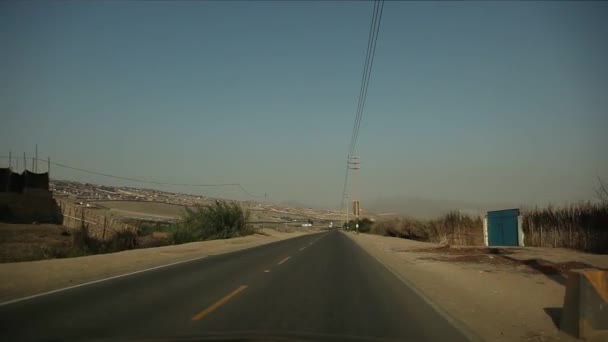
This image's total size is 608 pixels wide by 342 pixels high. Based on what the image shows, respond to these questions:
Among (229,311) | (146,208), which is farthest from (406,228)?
(229,311)

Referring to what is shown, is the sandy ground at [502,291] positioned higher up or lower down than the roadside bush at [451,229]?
lower down

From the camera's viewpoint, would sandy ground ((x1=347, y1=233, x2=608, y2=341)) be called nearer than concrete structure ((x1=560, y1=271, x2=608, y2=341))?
No

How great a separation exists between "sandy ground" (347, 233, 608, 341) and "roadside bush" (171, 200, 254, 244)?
27.6m

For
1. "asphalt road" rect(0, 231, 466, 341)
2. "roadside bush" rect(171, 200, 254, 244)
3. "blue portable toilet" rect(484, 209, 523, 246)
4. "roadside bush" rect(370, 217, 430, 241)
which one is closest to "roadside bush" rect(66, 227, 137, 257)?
"roadside bush" rect(171, 200, 254, 244)

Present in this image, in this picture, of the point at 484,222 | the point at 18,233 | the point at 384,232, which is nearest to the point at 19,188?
the point at 18,233

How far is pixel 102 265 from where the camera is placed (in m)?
19.3

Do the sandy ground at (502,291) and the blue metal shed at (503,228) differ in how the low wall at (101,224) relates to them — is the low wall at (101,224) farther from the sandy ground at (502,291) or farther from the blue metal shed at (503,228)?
the blue metal shed at (503,228)

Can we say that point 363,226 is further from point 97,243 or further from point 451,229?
point 97,243

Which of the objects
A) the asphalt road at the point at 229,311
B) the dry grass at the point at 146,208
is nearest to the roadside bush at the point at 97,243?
the asphalt road at the point at 229,311

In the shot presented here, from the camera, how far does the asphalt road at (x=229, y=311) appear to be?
7.81m

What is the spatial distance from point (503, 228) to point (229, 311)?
93.0 feet

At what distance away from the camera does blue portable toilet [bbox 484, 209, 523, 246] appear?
3148 centimetres

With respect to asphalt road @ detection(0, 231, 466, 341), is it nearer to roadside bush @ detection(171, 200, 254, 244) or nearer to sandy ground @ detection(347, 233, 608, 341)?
sandy ground @ detection(347, 233, 608, 341)

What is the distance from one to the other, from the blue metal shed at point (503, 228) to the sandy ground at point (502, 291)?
9.19 meters
